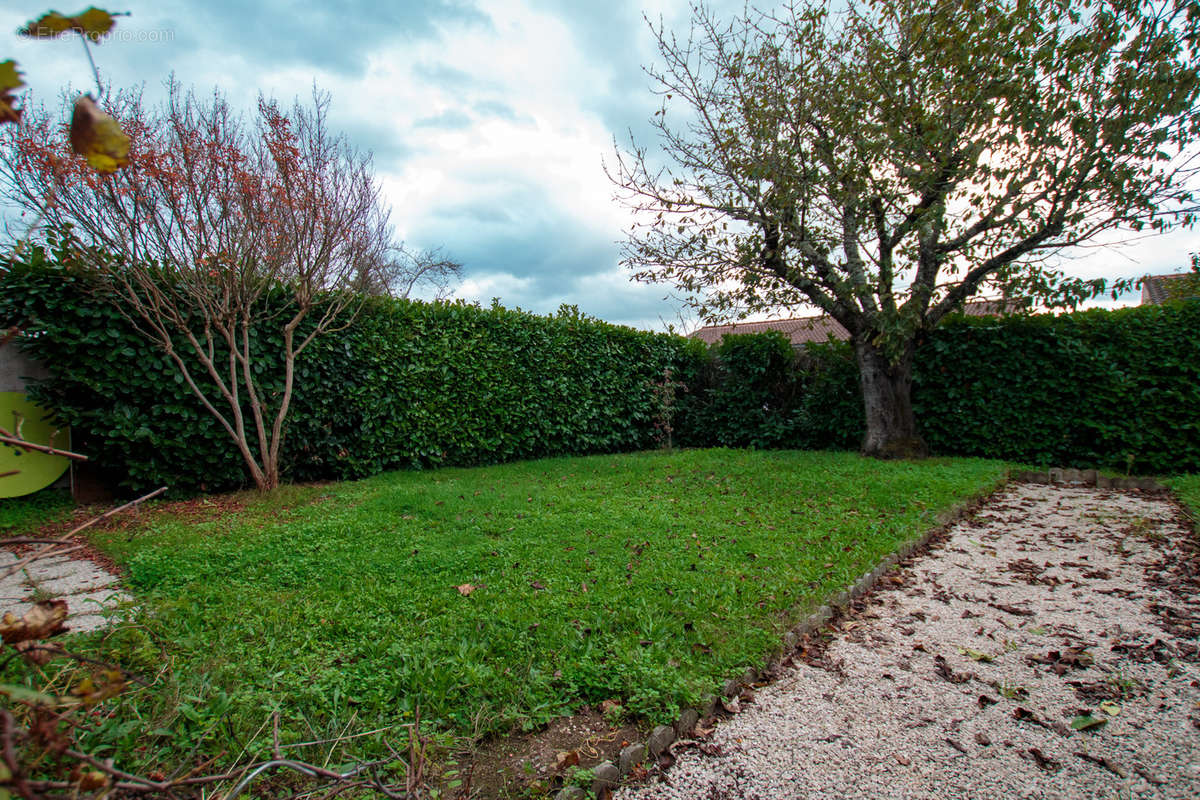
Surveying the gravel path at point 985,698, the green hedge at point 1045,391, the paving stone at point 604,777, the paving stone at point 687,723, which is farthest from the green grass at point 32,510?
the green hedge at point 1045,391

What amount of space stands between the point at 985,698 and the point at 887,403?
764 centimetres

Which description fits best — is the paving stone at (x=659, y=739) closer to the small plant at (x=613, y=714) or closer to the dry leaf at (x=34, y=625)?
the small plant at (x=613, y=714)

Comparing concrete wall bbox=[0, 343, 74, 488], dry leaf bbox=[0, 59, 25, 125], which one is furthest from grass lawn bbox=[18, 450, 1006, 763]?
concrete wall bbox=[0, 343, 74, 488]

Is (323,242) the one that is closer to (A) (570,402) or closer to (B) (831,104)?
(A) (570,402)

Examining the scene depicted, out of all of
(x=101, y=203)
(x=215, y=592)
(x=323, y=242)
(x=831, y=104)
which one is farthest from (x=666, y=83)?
(x=215, y=592)

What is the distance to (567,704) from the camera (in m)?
2.56

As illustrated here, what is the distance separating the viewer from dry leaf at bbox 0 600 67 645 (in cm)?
99

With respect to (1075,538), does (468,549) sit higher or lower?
higher

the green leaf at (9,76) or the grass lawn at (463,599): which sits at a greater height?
the green leaf at (9,76)

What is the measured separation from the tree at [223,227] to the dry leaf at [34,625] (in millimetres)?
5689

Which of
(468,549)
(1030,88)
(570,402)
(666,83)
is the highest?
(666,83)

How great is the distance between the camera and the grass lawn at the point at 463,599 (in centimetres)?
242

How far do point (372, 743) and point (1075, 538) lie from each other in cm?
625

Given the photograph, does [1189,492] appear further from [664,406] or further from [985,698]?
[664,406]
